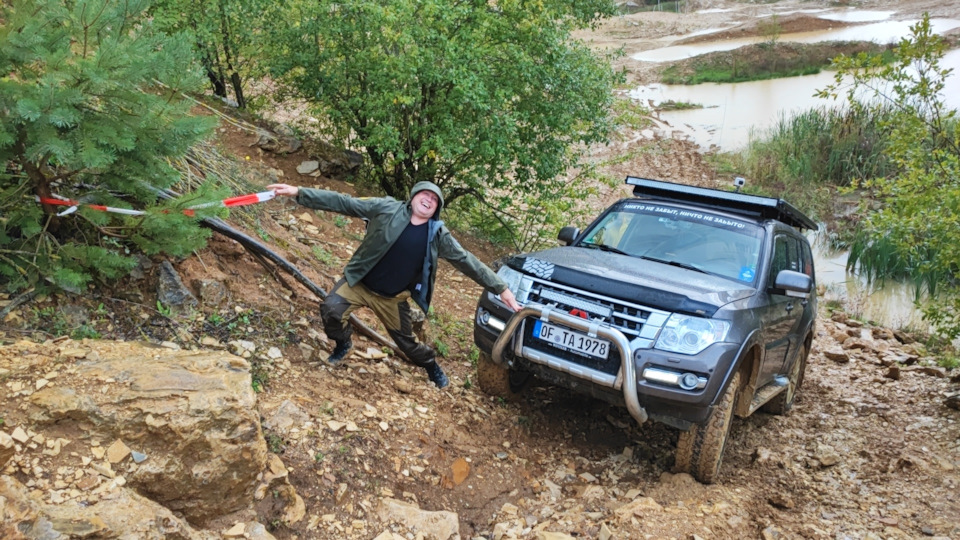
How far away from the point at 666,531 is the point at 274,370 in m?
2.60

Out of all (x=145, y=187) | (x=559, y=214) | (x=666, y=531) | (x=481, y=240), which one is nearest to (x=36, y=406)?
(x=145, y=187)

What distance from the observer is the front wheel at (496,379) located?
552 centimetres

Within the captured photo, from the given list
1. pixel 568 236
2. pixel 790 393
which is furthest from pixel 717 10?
pixel 568 236

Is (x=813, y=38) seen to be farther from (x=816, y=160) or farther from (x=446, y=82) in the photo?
(x=446, y=82)

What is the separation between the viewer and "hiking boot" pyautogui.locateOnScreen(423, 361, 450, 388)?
18.0ft

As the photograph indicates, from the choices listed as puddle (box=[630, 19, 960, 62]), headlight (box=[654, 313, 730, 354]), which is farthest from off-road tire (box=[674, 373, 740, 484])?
puddle (box=[630, 19, 960, 62])

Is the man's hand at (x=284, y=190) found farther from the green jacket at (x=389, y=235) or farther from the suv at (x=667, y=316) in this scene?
the suv at (x=667, y=316)

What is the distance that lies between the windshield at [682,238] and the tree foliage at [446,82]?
2639 millimetres

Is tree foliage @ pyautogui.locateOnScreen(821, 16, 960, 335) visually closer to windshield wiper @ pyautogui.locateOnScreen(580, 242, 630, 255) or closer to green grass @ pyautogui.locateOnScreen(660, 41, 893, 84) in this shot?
windshield wiper @ pyautogui.locateOnScreen(580, 242, 630, 255)

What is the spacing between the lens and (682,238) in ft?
19.1

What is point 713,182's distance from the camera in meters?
19.4

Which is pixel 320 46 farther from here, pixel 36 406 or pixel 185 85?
pixel 36 406

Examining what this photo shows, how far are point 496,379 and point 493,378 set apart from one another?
0.08ft

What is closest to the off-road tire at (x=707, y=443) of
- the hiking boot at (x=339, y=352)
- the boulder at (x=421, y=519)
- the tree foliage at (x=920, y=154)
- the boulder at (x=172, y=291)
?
the boulder at (x=421, y=519)
